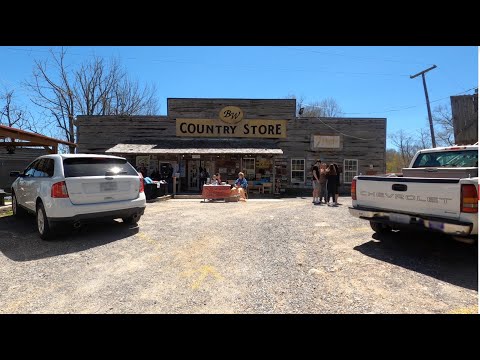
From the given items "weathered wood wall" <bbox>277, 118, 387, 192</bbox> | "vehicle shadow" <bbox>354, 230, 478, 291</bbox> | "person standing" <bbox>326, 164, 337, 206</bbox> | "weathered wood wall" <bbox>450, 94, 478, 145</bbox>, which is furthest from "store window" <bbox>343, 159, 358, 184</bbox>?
"vehicle shadow" <bbox>354, 230, 478, 291</bbox>

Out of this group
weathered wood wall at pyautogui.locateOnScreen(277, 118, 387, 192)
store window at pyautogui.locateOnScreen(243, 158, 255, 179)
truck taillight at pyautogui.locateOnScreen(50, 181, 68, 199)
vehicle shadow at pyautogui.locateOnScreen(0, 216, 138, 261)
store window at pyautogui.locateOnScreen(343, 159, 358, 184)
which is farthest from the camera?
store window at pyautogui.locateOnScreen(343, 159, 358, 184)

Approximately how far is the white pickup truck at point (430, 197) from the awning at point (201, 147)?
34.6 feet

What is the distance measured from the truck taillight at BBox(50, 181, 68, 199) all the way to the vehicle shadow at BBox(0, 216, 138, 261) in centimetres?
65

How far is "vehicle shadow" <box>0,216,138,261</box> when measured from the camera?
14.8 feet

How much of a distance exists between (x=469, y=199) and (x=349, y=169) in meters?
15.5

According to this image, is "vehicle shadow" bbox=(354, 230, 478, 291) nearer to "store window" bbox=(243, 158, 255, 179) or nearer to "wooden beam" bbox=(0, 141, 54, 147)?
"store window" bbox=(243, 158, 255, 179)

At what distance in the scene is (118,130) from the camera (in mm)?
17922

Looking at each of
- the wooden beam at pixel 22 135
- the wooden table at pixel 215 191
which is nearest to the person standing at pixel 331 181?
the wooden table at pixel 215 191

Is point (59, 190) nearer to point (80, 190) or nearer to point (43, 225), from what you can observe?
point (80, 190)

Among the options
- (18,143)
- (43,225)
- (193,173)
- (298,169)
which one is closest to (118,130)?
(193,173)

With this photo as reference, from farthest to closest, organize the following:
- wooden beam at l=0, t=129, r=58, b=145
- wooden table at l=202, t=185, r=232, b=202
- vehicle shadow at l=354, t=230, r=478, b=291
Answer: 1. wooden table at l=202, t=185, r=232, b=202
2. wooden beam at l=0, t=129, r=58, b=145
3. vehicle shadow at l=354, t=230, r=478, b=291

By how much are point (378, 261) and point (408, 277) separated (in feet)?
2.01
